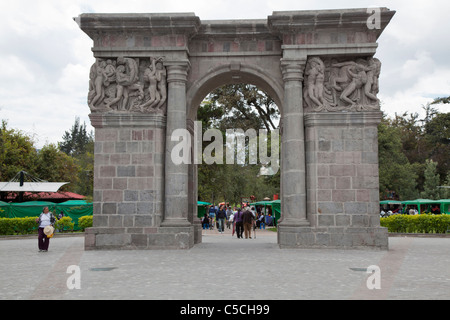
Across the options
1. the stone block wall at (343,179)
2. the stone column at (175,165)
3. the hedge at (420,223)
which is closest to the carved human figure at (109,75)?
the stone column at (175,165)

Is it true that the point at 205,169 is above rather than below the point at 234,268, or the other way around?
above

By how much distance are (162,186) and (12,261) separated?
214 inches

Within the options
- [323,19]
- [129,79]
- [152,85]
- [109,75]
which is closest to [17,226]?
[109,75]

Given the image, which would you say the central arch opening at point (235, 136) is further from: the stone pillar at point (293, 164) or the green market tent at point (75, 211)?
the stone pillar at point (293, 164)

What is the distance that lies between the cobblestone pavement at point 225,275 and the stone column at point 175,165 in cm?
183

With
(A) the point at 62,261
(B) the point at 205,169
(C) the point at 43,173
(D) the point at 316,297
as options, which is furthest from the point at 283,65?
(C) the point at 43,173

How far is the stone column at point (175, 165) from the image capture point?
51.5ft

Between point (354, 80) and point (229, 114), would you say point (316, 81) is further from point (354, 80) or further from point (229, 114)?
point (229, 114)

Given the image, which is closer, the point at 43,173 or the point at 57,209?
the point at 57,209

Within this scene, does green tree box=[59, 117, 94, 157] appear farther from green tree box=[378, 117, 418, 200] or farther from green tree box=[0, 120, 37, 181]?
green tree box=[378, 117, 418, 200]

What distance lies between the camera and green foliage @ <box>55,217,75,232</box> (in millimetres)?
26844

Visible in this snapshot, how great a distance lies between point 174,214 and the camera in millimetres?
15688
